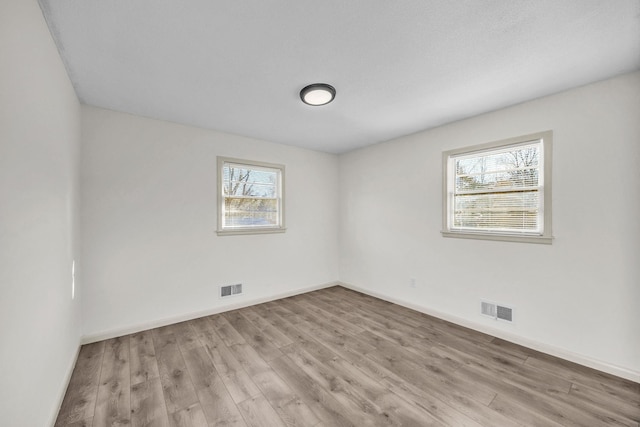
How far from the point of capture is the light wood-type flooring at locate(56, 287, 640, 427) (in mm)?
1767

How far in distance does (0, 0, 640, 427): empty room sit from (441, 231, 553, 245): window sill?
0.03 metres

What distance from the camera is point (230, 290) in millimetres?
3723

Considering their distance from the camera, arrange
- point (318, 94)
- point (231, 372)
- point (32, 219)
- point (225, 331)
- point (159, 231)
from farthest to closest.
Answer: point (159, 231)
point (225, 331)
point (318, 94)
point (231, 372)
point (32, 219)

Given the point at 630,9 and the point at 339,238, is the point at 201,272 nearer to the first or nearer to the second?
the point at 339,238

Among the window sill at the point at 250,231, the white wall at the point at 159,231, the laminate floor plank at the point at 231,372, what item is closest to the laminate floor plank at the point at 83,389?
the white wall at the point at 159,231

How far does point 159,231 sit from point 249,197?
127 cm

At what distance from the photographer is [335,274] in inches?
197

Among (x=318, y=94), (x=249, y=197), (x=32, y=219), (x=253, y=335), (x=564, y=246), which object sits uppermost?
(x=318, y=94)

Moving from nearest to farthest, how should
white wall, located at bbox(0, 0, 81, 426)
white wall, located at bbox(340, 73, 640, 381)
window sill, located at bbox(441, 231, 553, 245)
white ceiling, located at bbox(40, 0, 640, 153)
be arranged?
white wall, located at bbox(0, 0, 81, 426) < white ceiling, located at bbox(40, 0, 640, 153) < white wall, located at bbox(340, 73, 640, 381) < window sill, located at bbox(441, 231, 553, 245)

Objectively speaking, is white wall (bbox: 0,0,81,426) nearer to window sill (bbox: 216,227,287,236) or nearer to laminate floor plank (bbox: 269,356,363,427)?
laminate floor plank (bbox: 269,356,363,427)

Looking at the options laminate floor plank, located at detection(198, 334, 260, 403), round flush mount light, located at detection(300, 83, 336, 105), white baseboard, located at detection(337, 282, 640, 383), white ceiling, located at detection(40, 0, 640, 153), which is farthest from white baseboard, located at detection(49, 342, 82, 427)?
white baseboard, located at detection(337, 282, 640, 383)

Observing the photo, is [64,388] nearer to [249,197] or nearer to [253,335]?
[253,335]

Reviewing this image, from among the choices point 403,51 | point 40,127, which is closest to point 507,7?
point 403,51

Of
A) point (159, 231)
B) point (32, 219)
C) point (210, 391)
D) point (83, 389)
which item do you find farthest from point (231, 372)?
point (159, 231)
